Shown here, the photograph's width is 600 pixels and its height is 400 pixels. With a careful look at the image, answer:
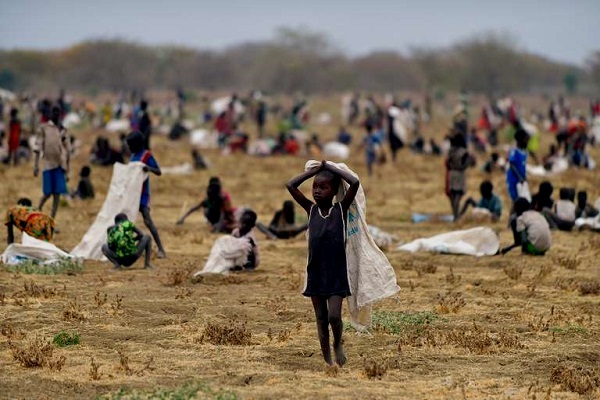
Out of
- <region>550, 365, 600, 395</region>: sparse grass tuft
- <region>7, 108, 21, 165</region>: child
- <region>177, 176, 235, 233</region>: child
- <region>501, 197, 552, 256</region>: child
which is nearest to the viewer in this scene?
<region>550, 365, 600, 395</region>: sparse grass tuft

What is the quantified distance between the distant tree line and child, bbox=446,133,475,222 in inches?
2298

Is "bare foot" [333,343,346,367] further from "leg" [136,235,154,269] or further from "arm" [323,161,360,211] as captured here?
"leg" [136,235,154,269]

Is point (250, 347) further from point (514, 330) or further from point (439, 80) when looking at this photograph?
point (439, 80)

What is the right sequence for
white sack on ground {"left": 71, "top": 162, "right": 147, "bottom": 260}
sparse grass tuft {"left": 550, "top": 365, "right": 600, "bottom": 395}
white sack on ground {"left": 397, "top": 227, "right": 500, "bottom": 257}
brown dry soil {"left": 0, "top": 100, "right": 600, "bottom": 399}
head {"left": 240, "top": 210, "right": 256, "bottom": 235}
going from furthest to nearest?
white sack on ground {"left": 397, "top": 227, "right": 500, "bottom": 257} → white sack on ground {"left": 71, "top": 162, "right": 147, "bottom": 260} → head {"left": 240, "top": 210, "right": 256, "bottom": 235} → brown dry soil {"left": 0, "top": 100, "right": 600, "bottom": 399} → sparse grass tuft {"left": 550, "top": 365, "right": 600, "bottom": 395}

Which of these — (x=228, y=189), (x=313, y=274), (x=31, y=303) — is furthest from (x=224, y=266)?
(x=228, y=189)

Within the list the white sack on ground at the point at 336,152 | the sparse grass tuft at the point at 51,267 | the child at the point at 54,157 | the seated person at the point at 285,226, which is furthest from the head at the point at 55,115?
the white sack on ground at the point at 336,152

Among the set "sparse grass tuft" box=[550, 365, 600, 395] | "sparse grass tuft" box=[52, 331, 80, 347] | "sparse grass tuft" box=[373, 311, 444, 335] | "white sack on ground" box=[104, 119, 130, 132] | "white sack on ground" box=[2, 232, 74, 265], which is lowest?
"sparse grass tuft" box=[550, 365, 600, 395]

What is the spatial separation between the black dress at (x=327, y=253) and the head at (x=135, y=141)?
16.9ft

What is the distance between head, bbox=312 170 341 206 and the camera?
7.22m

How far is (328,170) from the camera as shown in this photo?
723cm

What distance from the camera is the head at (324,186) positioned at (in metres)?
7.22

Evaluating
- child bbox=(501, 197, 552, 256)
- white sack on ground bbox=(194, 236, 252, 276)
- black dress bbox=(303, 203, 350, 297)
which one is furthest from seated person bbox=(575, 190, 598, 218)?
black dress bbox=(303, 203, 350, 297)

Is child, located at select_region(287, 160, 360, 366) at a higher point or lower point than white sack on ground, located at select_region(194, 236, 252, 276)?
higher

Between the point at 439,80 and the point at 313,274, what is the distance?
222 feet
